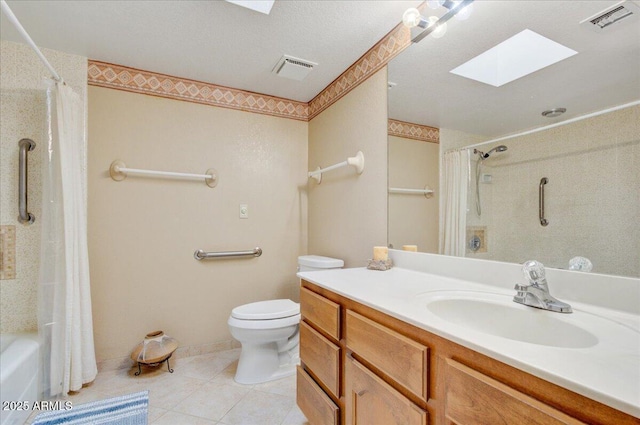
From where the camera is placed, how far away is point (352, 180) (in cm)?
208

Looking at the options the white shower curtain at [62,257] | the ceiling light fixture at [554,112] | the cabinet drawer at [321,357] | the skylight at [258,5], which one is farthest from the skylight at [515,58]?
the white shower curtain at [62,257]

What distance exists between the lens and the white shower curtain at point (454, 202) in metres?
1.37

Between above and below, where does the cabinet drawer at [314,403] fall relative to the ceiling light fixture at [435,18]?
below

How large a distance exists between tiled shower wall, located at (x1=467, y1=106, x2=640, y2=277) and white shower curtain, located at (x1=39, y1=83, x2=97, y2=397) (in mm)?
2222

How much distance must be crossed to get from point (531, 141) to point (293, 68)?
1541 millimetres

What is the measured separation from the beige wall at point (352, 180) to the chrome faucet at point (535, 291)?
2.88ft

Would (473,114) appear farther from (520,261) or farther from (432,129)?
(520,261)

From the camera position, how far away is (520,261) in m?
1.12

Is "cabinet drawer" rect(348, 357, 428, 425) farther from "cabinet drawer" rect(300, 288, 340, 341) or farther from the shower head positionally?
the shower head

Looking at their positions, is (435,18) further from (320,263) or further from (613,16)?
(320,263)

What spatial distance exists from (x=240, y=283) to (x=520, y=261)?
6.50ft

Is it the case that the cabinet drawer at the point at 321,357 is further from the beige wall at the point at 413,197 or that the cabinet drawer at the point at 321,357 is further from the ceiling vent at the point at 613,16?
the ceiling vent at the point at 613,16

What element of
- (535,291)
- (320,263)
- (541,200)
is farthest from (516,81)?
(320,263)

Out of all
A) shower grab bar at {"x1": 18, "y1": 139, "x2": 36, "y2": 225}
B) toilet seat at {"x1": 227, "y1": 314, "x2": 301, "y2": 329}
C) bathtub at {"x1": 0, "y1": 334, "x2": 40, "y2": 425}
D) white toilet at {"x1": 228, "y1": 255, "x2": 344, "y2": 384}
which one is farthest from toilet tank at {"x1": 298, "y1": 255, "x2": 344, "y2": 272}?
shower grab bar at {"x1": 18, "y1": 139, "x2": 36, "y2": 225}
